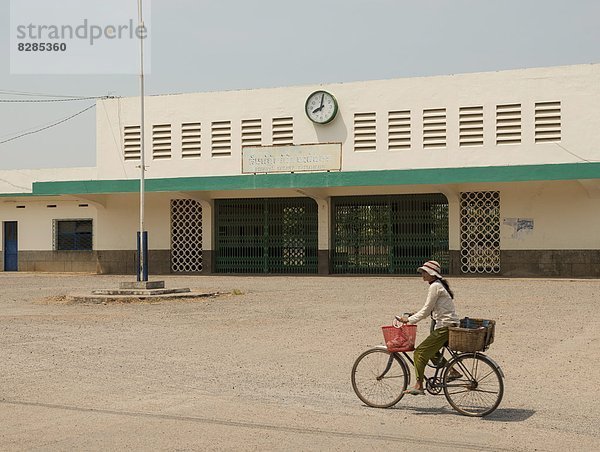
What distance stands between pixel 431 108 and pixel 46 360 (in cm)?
2104

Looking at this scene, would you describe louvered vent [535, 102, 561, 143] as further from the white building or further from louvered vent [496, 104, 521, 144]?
louvered vent [496, 104, 521, 144]

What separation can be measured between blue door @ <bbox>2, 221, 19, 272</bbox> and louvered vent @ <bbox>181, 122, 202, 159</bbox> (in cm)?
1000

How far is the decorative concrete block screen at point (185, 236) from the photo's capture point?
34375 mm

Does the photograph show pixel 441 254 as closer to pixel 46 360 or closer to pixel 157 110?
pixel 157 110

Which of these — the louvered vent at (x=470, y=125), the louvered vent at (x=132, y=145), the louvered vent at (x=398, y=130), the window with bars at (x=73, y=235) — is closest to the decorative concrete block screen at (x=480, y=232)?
the louvered vent at (x=470, y=125)

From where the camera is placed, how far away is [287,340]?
13.6 m

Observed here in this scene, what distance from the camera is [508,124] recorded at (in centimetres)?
2931

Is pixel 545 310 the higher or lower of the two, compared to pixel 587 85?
lower

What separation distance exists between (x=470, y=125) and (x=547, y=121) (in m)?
2.49

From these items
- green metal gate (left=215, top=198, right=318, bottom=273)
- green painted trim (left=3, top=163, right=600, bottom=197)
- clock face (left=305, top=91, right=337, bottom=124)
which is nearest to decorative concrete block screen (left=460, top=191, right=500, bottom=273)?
green painted trim (left=3, top=163, right=600, bottom=197)

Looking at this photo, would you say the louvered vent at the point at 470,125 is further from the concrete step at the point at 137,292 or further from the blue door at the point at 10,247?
the blue door at the point at 10,247

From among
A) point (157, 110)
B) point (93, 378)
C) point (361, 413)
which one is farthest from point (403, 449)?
point (157, 110)

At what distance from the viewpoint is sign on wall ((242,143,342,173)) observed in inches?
1241

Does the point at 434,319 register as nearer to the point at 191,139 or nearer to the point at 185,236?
the point at 191,139
